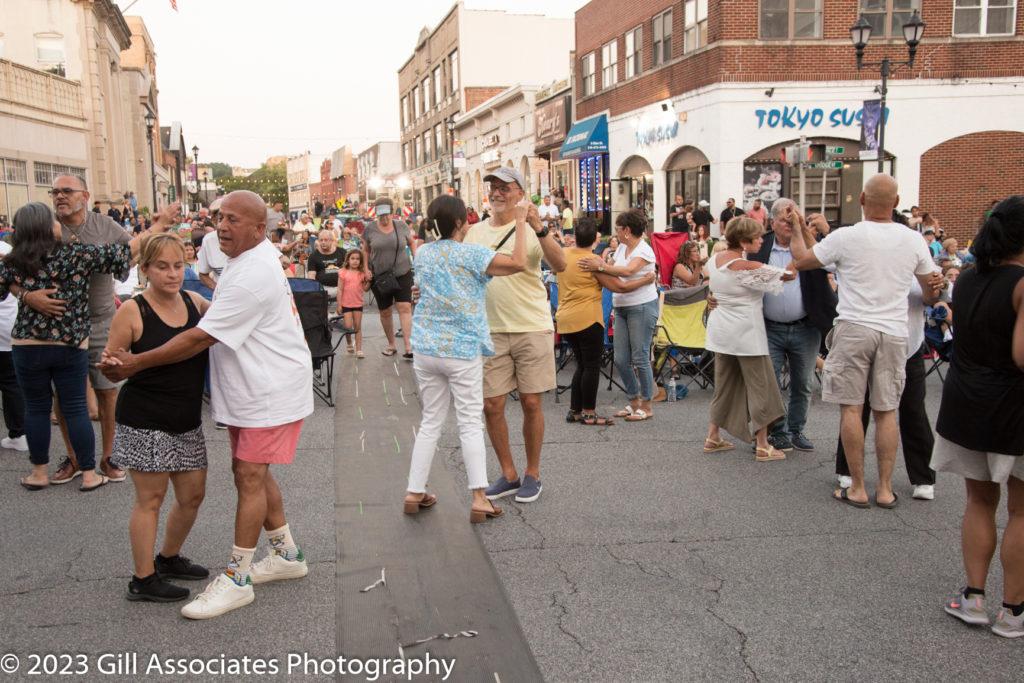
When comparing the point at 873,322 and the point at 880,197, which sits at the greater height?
the point at 880,197

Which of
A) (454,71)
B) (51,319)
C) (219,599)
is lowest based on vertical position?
(219,599)

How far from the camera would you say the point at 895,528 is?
4.96 metres

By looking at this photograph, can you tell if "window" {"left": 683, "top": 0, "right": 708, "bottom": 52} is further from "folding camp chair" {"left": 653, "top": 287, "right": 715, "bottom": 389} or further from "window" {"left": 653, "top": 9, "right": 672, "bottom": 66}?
"folding camp chair" {"left": 653, "top": 287, "right": 715, "bottom": 389}

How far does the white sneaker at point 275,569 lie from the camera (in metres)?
4.19

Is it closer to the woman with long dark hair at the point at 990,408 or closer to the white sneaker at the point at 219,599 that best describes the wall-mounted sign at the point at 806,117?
the woman with long dark hair at the point at 990,408

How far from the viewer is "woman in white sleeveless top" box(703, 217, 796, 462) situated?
6309 mm

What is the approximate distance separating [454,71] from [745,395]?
49.4 m

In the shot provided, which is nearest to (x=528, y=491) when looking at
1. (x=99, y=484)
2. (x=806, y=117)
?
(x=99, y=484)

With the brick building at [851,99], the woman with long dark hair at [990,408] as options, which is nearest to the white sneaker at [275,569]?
the woman with long dark hair at [990,408]

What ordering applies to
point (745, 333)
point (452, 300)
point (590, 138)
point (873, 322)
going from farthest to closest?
point (590, 138)
point (745, 333)
point (873, 322)
point (452, 300)

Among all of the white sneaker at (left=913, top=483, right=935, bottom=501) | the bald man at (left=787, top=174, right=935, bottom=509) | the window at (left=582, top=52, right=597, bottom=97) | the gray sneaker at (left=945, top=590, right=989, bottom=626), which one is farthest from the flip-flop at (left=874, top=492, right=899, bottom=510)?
the window at (left=582, top=52, right=597, bottom=97)

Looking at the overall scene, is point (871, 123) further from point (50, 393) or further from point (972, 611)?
point (50, 393)

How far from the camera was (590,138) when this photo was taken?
30.2 metres

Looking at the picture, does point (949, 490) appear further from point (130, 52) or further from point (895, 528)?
point (130, 52)
